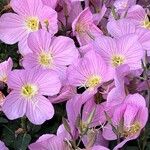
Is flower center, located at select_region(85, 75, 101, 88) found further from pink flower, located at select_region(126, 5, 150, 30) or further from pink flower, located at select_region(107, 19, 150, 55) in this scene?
pink flower, located at select_region(126, 5, 150, 30)

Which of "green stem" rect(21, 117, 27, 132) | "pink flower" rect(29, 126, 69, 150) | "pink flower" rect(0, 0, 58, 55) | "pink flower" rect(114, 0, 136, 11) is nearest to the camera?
A: "pink flower" rect(29, 126, 69, 150)

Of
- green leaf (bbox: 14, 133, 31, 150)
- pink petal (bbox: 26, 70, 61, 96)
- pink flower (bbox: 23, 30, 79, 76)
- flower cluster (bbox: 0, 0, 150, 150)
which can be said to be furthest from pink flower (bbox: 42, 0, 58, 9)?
green leaf (bbox: 14, 133, 31, 150)

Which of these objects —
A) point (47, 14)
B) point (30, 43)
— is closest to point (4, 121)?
point (30, 43)

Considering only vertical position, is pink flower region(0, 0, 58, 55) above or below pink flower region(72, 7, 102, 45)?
above

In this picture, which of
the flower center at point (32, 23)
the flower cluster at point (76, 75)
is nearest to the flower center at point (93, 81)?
the flower cluster at point (76, 75)

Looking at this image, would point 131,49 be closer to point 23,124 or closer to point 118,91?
point 118,91

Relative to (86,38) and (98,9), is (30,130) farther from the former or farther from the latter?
(98,9)

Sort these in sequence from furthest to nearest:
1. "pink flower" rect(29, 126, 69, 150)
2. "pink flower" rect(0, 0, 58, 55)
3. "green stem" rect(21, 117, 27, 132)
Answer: "pink flower" rect(0, 0, 58, 55) → "green stem" rect(21, 117, 27, 132) → "pink flower" rect(29, 126, 69, 150)

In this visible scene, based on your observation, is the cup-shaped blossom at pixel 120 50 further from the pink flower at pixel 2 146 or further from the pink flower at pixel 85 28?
the pink flower at pixel 2 146
